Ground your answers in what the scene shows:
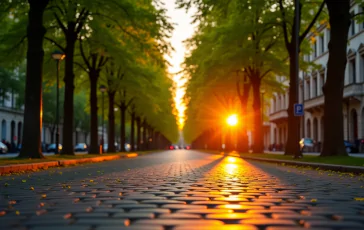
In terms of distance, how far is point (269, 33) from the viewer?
31.1 metres

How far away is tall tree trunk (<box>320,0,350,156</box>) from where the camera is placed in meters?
18.6

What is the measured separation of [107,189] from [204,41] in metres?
27.4

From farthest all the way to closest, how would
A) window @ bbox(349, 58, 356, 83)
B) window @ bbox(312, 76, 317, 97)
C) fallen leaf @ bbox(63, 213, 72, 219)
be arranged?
window @ bbox(312, 76, 317, 97) → window @ bbox(349, 58, 356, 83) → fallen leaf @ bbox(63, 213, 72, 219)

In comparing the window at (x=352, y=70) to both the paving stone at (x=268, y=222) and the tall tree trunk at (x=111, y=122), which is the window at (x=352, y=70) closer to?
the tall tree trunk at (x=111, y=122)

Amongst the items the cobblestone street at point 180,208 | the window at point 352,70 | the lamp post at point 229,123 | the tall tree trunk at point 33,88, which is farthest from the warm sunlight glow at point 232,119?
the cobblestone street at point 180,208

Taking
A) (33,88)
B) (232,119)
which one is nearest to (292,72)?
(33,88)

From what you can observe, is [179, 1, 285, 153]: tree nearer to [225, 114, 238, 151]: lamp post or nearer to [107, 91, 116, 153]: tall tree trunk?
[107, 91, 116, 153]: tall tree trunk

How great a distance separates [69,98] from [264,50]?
13738mm

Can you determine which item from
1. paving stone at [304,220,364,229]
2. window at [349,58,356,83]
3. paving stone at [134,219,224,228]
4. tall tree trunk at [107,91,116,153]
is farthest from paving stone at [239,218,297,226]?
window at [349,58,356,83]

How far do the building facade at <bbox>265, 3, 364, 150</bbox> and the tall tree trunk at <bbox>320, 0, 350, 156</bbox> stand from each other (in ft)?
35.6

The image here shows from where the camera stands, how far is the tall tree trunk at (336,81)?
61.1 ft

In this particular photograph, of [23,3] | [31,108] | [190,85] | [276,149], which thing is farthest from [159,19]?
[276,149]

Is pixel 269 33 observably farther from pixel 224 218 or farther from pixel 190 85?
pixel 224 218

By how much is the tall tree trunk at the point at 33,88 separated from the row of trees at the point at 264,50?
7.41 metres
